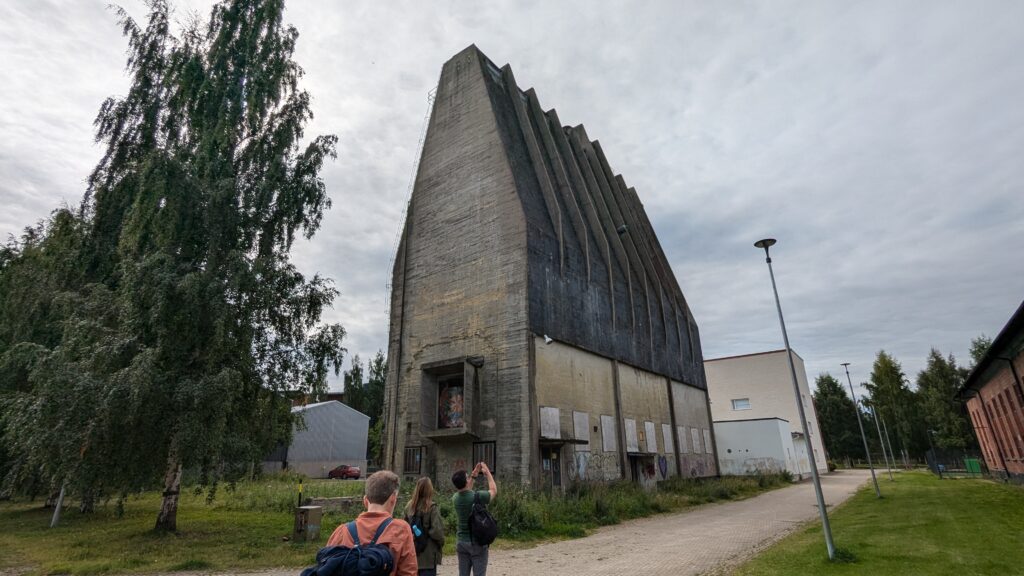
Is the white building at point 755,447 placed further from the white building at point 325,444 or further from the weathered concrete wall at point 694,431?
the white building at point 325,444

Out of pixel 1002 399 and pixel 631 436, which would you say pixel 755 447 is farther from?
pixel 631 436

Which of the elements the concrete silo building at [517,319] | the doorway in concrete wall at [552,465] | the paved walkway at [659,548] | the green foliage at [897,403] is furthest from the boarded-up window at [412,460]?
the green foliage at [897,403]

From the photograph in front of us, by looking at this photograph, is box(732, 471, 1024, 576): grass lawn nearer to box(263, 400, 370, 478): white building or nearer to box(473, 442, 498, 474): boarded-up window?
box(473, 442, 498, 474): boarded-up window

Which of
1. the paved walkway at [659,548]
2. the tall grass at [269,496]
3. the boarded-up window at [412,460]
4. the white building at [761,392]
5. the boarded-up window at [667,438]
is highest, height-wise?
the white building at [761,392]

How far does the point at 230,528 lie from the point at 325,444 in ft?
102

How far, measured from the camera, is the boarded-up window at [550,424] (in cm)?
1912

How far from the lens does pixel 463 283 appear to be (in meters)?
22.3

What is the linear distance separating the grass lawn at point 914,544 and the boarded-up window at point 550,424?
29.0 feet

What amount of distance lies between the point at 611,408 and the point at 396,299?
1189cm

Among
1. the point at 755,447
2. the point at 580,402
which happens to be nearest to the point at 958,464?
the point at 755,447

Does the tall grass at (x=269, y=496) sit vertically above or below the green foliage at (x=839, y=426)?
below

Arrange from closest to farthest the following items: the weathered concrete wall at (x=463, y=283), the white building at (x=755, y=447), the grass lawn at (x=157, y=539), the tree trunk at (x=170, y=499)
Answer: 1. the grass lawn at (x=157, y=539)
2. the tree trunk at (x=170, y=499)
3. the weathered concrete wall at (x=463, y=283)
4. the white building at (x=755, y=447)

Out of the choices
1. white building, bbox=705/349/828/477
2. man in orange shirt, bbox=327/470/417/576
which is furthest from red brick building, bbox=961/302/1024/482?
man in orange shirt, bbox=327/470/417/576

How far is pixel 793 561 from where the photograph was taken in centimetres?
909
